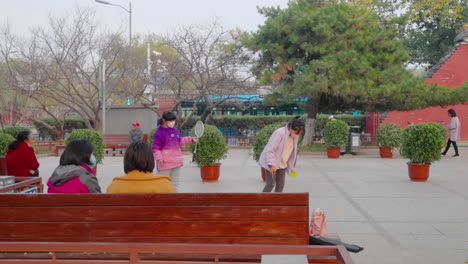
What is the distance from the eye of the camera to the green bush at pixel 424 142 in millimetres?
10180

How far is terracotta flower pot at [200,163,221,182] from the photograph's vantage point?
10.9 m

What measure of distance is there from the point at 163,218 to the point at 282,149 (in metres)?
3.52

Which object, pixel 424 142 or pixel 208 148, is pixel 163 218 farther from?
pixel 424 142

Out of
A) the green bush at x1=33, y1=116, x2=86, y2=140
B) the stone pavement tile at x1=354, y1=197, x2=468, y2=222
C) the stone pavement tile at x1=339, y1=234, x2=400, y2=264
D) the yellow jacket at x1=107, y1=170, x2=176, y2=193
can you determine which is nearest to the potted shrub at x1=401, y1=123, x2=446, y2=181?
the stone pavement tile at x1=354, y1=197, x2=468, y2=222

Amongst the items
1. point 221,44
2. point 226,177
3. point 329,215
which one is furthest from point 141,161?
point 221,44

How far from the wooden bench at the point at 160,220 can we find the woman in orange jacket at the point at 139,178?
23.6 inches

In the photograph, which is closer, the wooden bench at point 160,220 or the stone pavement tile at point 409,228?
the wooden bench at point 160,220

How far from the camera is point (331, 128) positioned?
688 inches

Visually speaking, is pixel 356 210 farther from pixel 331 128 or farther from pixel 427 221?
pixel 331 128

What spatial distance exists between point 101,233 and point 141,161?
879 millimetres

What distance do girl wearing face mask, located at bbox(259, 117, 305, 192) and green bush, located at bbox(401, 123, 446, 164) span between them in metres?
4.60

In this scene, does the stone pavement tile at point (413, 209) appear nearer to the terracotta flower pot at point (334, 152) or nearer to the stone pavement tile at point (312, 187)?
the stone pavement tile at point (312, 187)

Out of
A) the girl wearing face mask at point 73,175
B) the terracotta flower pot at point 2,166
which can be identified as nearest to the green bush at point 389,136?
the terracotta flower pot at point 2,166

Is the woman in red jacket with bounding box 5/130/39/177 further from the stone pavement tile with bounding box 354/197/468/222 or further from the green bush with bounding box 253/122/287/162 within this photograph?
the stone pavement tile with bounding box 354/197/468/222
